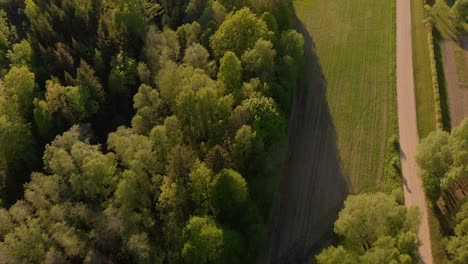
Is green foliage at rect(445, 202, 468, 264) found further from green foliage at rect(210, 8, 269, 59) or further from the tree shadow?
green foliage at rect(210, 8, 269, 59)

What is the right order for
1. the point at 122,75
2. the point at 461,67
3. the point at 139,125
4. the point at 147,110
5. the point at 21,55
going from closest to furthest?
the point at 139,125 < the point at 147,110 < the point at 122,75 < the point at 21,55 < the point at 461,67

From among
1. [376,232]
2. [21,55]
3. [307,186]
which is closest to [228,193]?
[307,186]

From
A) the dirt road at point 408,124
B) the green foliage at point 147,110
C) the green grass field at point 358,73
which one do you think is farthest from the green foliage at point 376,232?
the green foliage at point 147,110

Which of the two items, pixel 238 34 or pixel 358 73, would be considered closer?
pixel 238 34

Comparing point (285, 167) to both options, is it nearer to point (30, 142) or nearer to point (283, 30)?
point (283, 30)

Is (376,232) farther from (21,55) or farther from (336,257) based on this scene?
(21,55)

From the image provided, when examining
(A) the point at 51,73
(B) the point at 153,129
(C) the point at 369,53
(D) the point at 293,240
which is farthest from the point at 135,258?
(C) the point at 369,53
